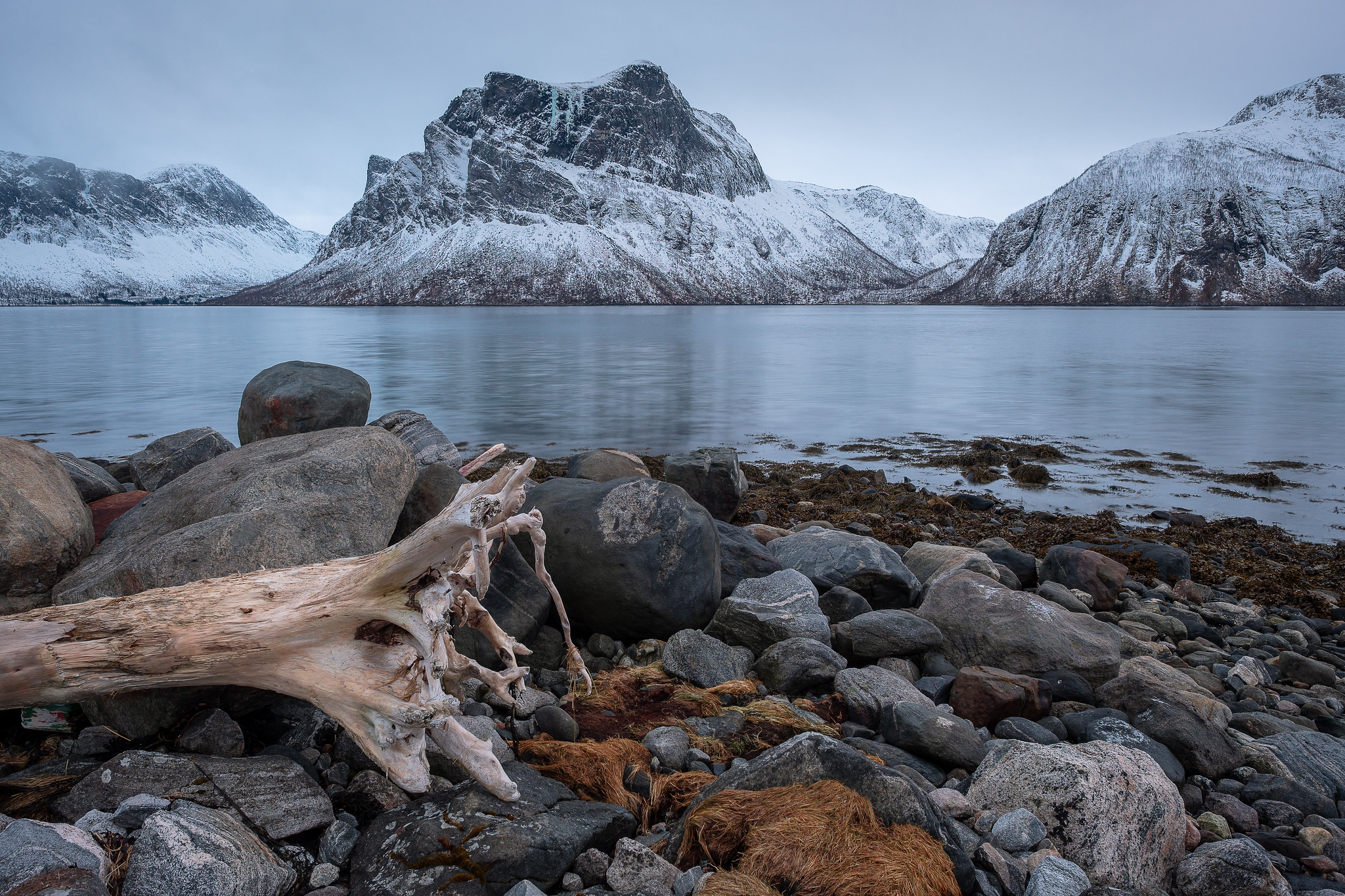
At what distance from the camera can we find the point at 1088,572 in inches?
291

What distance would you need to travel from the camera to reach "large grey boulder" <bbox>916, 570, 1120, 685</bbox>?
5281 millimetres

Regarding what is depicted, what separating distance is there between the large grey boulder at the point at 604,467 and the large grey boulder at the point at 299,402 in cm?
278

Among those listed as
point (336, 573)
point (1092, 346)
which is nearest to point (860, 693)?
point (336, 573)

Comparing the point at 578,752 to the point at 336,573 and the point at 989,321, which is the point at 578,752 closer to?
the point at 336,573

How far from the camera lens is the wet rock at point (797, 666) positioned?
A: 4.93m

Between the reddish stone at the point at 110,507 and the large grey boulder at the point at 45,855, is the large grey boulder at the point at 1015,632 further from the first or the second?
the reddish stone at the point at 110,507

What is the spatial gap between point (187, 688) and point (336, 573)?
0.94m

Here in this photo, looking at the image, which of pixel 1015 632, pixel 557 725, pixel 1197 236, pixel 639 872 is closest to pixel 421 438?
pixel 557 725

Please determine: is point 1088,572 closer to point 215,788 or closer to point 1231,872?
point 1231,872

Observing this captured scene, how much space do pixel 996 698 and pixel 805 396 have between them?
20.2 meters

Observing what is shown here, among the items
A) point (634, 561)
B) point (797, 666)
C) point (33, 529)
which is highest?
point (33, 529)

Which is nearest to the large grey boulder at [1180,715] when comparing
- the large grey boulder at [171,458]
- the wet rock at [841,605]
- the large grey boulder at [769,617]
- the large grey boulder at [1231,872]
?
the large grey boulder at [1231,872]

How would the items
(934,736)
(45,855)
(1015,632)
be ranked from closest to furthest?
(45,855), (934,736), (1015,632)

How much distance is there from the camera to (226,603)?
3.62 meters
